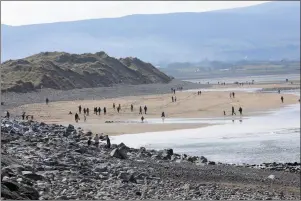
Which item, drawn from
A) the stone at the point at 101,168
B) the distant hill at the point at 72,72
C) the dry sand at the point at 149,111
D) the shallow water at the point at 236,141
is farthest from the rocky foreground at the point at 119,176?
the distant hill at the point at 72,72

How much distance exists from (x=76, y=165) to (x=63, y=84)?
66.5m

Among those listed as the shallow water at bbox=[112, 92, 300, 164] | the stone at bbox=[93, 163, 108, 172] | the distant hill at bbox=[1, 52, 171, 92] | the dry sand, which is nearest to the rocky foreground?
the stone at bbox=[93, 163, 108, 172]

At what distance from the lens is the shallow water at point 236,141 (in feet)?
89.1

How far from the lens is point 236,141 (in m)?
32.5

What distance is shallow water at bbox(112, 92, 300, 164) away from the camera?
27.2 meters

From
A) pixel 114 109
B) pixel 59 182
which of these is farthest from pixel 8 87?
pixel 59 182

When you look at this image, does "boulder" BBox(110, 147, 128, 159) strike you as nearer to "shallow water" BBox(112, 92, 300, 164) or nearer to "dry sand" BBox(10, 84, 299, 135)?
"shallow water" BBox(112, 92, 300, 164)

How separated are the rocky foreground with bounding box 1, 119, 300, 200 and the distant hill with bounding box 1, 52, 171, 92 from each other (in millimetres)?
40683

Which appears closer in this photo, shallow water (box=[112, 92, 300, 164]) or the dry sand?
shallow water (box=[112, 92, 300, 164])

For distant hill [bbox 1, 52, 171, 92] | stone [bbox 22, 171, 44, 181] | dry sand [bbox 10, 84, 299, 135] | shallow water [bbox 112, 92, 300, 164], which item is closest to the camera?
stone [bbox 22, 171, 44, 181]

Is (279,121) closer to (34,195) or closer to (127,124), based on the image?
(127,124)

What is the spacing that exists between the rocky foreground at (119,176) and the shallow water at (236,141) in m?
3.58

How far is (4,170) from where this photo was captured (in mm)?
11383

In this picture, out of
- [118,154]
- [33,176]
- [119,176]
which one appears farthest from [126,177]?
[118,154]
